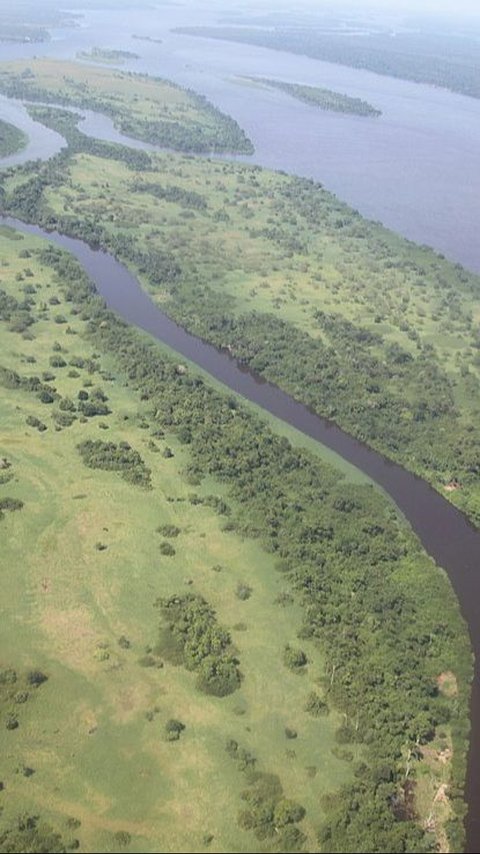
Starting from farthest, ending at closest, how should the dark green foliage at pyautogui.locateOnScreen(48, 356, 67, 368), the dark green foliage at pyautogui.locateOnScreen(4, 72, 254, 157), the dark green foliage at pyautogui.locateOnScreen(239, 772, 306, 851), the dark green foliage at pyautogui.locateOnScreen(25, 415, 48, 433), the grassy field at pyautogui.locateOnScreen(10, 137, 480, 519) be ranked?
the dark green foliage at pyautogui.locateOnScreen(4, 72, 254, 157), the dark green foliage at pyautogui.locateOnScreen(48, 356, 67, 368), the grassy field at pyautogui.locateOnScreen(10, 137, 480, 519), the dark green foliage at pyautogui.locateOnScreen(25, 415, 48, 433), the dark green foliage at pyautogui.locateOnScreen(239, 772, 306, 851)

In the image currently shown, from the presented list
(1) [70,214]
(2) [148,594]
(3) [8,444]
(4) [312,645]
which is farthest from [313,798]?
(1) [70,214]

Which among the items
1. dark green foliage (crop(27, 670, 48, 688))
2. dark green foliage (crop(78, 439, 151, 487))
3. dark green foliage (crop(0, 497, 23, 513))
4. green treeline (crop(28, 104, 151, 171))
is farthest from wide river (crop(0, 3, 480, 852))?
dark green foliage (crop(0, 497, 23, 513))

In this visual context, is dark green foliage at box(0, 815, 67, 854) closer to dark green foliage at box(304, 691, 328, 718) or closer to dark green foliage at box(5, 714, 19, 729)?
dark green foliage at box(5, 714, 19, 729)

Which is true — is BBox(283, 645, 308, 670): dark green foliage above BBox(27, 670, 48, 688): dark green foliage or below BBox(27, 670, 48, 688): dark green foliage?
above

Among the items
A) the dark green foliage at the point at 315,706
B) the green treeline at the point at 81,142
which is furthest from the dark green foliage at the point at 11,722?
the green treeline at the point at 81,142

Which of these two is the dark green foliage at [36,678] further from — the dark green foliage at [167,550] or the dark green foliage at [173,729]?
the dark green foliage at [167,550]

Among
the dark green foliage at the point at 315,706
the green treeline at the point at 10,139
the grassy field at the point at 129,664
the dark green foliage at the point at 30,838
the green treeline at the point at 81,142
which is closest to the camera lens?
the dark green foliage at the point at 30,838
